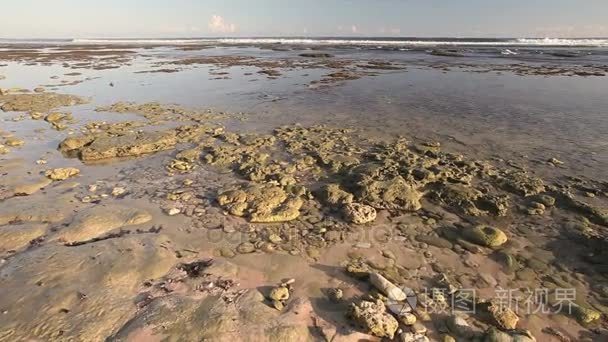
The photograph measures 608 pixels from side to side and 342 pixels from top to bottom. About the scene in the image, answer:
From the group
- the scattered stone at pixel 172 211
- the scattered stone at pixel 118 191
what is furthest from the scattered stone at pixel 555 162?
the scattered stone at pixel 118 191

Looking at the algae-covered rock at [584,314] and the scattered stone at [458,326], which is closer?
the scattered stone at [458,326]

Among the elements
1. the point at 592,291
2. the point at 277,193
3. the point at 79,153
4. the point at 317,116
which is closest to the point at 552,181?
the point at 592,291

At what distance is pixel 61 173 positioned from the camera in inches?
318

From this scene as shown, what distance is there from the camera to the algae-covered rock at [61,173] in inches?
314

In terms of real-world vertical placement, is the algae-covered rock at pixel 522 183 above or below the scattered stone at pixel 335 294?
above

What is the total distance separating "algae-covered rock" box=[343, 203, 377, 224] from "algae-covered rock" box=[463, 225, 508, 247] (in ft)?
5.43

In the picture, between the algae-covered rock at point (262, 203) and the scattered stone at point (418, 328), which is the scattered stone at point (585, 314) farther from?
the algae-covered rock at point (262, 203)

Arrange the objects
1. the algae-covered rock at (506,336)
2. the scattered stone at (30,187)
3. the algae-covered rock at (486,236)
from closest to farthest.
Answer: the algae-covered rock at (506,336) < the algae-covered rock at (486,236) < the scattered stone at (30,187)

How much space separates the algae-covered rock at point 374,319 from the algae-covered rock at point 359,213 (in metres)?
2.20

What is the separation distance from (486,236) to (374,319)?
2.90 m

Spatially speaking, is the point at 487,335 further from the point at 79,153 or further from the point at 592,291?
the point at 79,153

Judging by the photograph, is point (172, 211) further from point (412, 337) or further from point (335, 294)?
point (412, 337)

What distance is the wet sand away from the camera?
13.7 ft

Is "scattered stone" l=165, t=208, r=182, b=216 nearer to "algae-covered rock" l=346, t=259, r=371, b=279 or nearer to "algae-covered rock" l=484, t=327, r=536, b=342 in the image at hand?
"algae-covered rock" l=346, t=259, r=371, b=279
